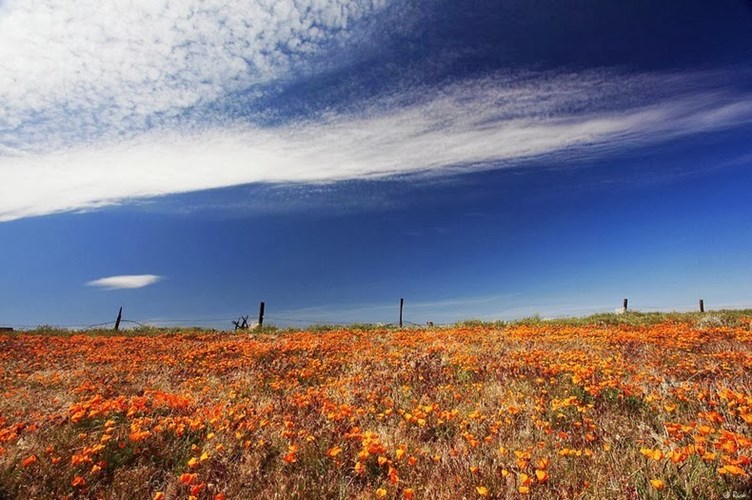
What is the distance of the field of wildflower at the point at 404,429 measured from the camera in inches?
181

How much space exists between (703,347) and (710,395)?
7.22 metres

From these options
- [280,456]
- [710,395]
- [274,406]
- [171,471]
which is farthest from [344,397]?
[710,395]

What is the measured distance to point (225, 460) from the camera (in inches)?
221

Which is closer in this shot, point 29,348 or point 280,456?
point 280,456

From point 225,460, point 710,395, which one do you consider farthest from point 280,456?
point 710,395

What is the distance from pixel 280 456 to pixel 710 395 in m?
6.85

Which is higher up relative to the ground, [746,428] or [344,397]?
[746,428]

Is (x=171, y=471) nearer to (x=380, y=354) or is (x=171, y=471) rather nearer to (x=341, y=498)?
(x=341, y=498)

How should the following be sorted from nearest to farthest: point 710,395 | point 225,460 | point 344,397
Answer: point 225,460 → point 710,395 → point 344,397

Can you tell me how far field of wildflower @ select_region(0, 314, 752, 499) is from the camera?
4.59 m

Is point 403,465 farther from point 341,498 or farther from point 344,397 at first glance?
point 344,397

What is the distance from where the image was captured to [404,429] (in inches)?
262

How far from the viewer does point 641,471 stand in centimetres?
443

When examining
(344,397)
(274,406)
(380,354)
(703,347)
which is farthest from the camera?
(380,354)
